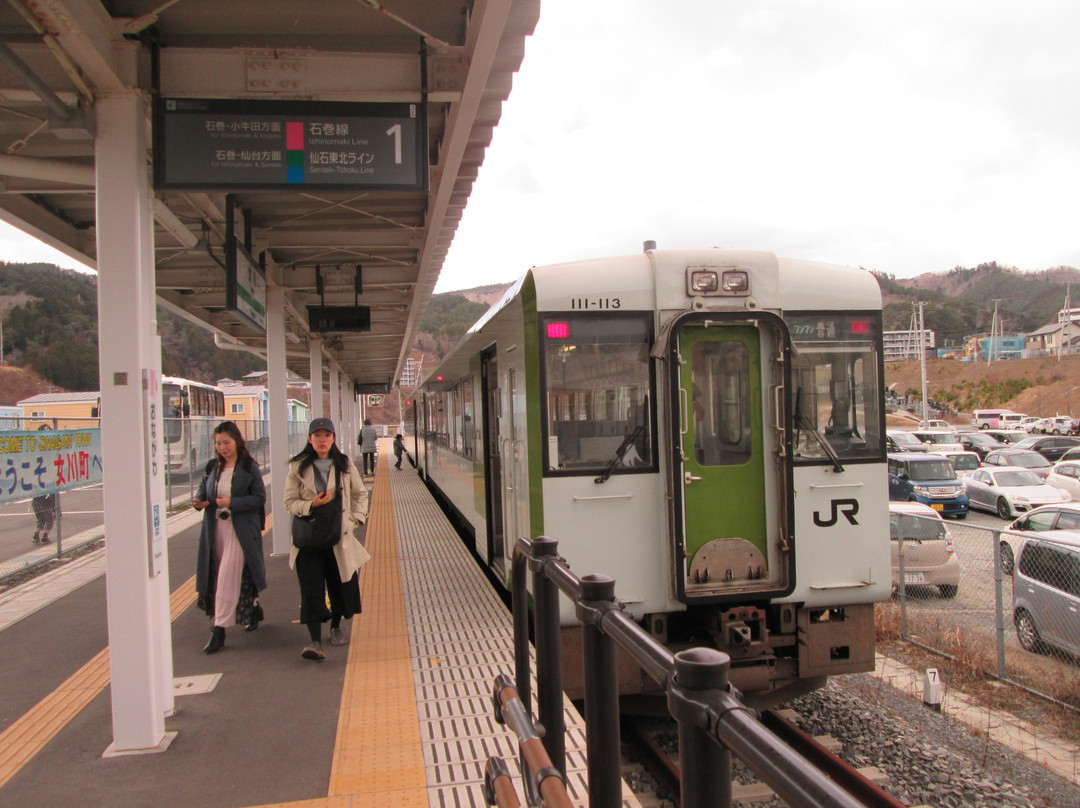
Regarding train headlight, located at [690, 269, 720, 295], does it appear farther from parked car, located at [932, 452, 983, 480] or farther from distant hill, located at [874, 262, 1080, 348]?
distant hill, located at [874, 262, 1080, 348]

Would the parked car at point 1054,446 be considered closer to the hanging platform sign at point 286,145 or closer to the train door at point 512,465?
the train door at point 512,465

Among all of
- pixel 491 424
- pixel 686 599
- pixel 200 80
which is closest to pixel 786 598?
pixel 686 599

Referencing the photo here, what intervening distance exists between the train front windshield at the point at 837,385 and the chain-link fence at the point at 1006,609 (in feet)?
8.82

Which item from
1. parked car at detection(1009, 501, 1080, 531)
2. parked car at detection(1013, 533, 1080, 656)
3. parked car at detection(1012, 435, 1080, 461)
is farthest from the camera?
parked car at detection(1012, 435, 1080, 461)

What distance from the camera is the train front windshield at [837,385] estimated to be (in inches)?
204

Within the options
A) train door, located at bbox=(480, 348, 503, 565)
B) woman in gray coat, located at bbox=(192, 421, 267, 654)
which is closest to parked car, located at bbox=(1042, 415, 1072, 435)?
train door, located at bbox=(480, 348, 503, 565)

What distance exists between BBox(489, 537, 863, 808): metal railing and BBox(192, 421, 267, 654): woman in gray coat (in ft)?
9.44

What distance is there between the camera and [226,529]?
18.9ft

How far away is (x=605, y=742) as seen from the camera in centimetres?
237

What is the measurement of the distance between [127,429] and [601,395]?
2.73 m

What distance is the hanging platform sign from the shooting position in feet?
14.7

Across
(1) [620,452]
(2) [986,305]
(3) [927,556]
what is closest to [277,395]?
(1) [620,452]

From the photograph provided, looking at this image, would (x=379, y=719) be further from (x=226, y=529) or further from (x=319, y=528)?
(x=226, y=529)

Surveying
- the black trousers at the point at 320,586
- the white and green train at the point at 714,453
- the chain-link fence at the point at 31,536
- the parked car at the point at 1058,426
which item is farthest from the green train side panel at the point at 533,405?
the parked car at the point at 1058,426
